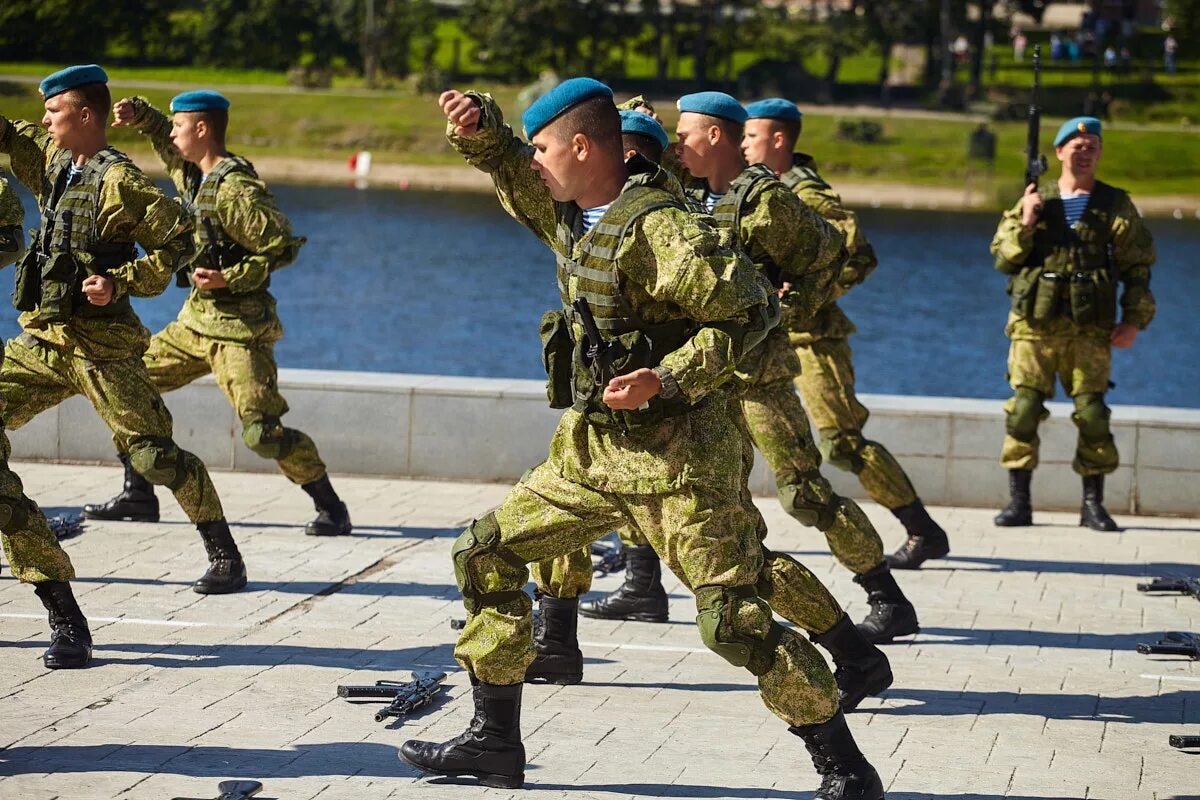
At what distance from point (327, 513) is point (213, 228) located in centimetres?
161

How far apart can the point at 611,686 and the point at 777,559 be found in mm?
1331

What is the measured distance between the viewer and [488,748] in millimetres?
5961

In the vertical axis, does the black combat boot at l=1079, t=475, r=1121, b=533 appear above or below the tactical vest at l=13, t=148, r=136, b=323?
below

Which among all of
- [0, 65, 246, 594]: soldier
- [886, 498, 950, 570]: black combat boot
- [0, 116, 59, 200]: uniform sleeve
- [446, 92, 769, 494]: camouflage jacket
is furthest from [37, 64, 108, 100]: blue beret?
[886, 498, 950, 570]: black combat boot

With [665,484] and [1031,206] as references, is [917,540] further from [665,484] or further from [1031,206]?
[665,484]

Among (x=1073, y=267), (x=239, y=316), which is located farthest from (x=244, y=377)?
(x=1073, y=267)

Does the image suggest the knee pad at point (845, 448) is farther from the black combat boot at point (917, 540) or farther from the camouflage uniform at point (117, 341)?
the camouflage uniform at point (117, 341)

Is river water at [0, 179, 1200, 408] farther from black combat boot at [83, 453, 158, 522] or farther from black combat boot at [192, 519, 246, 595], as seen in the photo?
black combat boot at [192, 519, 246, 595]

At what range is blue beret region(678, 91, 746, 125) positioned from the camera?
741cm

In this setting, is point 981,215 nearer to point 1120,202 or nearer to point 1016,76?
point 1016,76

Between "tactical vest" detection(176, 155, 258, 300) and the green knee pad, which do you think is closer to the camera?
the green knee pad

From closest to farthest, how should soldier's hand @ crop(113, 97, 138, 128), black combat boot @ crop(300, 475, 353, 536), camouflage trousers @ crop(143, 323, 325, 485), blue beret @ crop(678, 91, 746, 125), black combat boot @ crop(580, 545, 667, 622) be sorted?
blue beret @ crop(678, 91, 746, 125) → black combat boot @ crop(580, 545, 667, 622) → soldier's hand @ crop(113, 97, 138, 128) → camouflage trousers @ crop(143, 323, 325, 485) → black combat boot @ crop(300, 475, 353, 536)

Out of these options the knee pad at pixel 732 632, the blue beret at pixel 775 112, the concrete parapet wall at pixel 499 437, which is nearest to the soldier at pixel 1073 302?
the concrete parapet wall at pixel 499 437

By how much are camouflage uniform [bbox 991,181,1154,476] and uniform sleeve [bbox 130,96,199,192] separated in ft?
14.4
